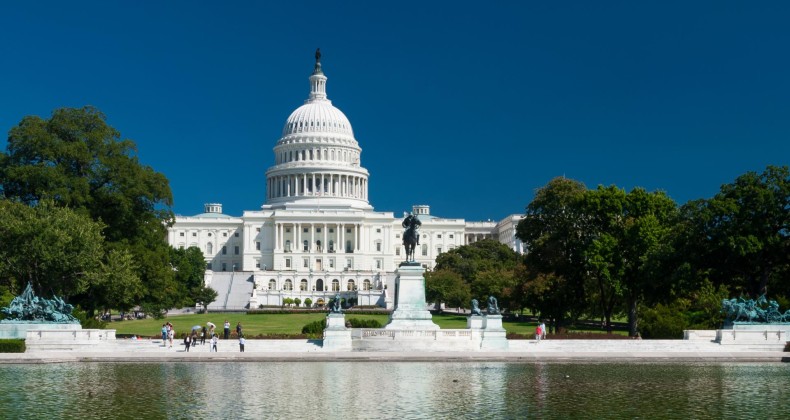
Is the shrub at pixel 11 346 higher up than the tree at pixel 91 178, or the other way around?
the tree at pixel 91 178

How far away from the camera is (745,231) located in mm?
44438

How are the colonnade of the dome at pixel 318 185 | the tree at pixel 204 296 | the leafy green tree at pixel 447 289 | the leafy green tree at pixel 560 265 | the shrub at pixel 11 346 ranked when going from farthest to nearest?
1. the colonnade of the dome at pixel 318 185
2. the tree at pixel 204 296
3. the leafy green tree at pixel 447 289
4. the leafy green tree at pixel 560 265
5. the shrub at pixel 11 346

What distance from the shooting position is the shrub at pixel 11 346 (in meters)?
34.8

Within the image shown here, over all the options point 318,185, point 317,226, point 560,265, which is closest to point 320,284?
point 317,226

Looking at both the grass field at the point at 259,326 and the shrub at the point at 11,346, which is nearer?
the shrub at the point at 11,346

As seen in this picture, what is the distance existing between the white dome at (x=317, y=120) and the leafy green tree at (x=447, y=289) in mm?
69035

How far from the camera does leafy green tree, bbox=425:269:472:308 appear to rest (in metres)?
86.2

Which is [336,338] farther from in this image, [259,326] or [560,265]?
[259,326]

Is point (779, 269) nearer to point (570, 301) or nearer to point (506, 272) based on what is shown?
point (570, 301)

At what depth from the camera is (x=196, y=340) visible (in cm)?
4175

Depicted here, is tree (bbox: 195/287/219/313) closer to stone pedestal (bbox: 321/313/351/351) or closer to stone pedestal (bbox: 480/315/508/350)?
stone pedestal (bbox: 321/313/351/351)

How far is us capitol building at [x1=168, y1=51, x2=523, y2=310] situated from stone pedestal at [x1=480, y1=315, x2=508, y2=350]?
310 ft

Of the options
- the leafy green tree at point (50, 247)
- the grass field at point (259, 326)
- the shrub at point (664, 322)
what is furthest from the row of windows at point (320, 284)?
the shrub at point (664, 322)

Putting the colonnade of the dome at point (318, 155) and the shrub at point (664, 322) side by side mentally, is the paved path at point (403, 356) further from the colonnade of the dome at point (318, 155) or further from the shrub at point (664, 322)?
the colonnade of the dome at point (318, 155)
